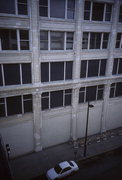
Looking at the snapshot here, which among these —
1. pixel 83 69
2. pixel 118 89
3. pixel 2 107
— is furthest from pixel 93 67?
pixel 2 107

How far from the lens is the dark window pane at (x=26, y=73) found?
1623cm

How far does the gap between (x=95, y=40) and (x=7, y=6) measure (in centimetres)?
1021

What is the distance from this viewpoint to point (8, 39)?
583 inches

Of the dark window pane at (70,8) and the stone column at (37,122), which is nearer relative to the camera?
the dark window pane at (70,8)

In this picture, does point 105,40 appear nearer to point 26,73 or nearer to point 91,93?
point 91,93

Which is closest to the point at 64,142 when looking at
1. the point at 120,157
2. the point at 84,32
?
the point at 120,157

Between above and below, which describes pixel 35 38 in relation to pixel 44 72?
above

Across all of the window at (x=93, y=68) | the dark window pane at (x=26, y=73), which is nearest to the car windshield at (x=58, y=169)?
the dark window pane at (x=26, y=73)

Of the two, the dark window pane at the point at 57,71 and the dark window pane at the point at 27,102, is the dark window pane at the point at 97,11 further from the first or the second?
the dark window pane at the point at 27,102

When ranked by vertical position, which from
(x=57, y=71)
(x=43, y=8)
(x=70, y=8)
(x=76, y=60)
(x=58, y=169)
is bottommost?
(x=58, y=169)

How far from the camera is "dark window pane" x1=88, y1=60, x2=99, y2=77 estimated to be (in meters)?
19.5

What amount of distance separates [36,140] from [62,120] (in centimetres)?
399

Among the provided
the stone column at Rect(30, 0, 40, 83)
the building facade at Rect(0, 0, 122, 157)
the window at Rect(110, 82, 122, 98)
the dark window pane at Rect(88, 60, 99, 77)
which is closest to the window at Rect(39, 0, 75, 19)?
the building facade at Rect(0, 0, 122, 157)

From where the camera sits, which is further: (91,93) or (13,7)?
(91,93)
